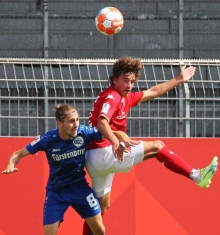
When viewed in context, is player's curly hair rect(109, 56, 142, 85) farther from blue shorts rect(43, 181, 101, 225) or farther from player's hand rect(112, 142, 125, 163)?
blue shorts rect(43, 181, 101, 225)

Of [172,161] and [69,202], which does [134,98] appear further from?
[69,202]

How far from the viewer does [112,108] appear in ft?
31.1

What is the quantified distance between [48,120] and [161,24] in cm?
399

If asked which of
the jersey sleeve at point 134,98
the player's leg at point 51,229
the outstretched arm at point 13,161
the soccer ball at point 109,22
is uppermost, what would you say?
the soccer ball at point 109,22

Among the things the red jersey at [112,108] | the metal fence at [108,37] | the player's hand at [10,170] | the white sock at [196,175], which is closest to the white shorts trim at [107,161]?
the red jersey at [112,108]

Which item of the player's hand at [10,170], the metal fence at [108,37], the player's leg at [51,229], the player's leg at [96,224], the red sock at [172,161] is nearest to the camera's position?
the player's hand at [10,170]

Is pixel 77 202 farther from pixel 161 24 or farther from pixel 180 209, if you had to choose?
pixel 161 24

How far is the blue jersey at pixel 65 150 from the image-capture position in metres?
9.63

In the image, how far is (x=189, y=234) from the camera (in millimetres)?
12000

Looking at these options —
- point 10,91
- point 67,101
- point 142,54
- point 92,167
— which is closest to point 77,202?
point 92,167

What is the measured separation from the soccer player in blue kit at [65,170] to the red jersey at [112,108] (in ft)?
0.63

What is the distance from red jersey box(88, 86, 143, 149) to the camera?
9.48 meters

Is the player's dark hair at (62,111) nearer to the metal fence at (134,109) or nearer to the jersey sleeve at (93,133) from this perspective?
the jersey sleeve at (93,133)

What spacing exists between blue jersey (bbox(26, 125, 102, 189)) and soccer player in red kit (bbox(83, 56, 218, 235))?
0.18 meters
